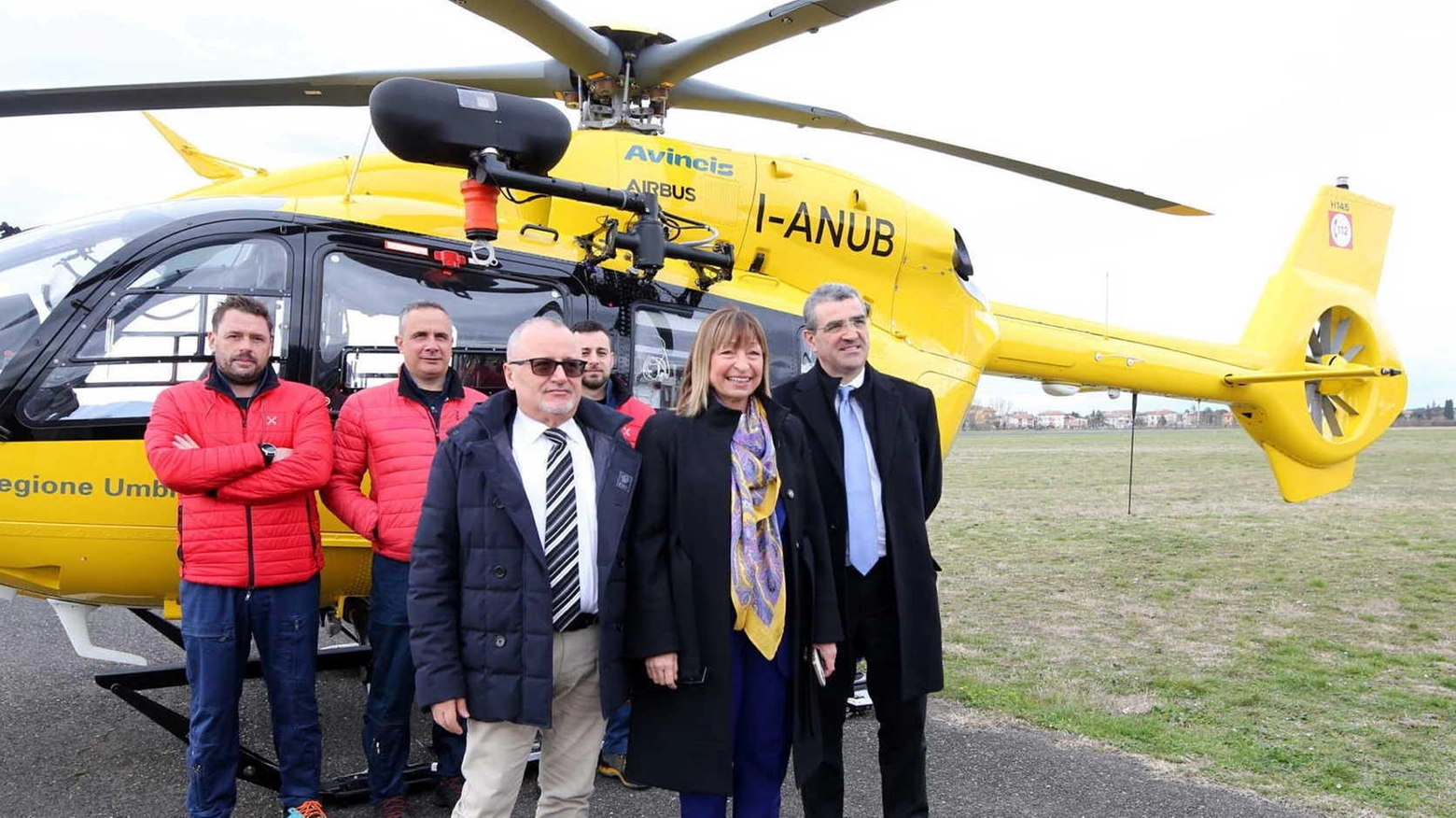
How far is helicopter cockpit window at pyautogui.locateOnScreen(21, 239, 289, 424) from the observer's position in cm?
362

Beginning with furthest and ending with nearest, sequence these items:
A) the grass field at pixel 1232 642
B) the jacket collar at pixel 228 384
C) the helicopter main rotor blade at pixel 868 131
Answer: the helicopter main rotor blade at pixel 868 131
the grass field at pixel 1232 642
the jacket collar at pixel 228 384

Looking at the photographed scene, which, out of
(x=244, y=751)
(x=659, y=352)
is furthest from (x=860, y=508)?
(x=244, y=751)

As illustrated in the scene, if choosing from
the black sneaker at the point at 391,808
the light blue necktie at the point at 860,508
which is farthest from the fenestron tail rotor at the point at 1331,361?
the black sneaker at the point at 391,808

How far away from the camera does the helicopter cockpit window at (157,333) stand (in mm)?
3621

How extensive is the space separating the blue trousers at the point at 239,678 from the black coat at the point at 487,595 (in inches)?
44.6

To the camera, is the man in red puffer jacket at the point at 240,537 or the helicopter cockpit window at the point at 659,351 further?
the helicopter cockpit window at the point at 659,351

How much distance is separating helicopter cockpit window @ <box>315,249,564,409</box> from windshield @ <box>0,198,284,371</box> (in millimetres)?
505

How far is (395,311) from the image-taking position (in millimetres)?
4109

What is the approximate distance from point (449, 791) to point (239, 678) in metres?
1.01

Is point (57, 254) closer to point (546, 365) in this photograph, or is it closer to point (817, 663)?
point (546, 365)

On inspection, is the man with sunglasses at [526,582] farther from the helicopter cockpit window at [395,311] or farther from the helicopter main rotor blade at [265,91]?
the helicopter main rotor blade at [265,91]

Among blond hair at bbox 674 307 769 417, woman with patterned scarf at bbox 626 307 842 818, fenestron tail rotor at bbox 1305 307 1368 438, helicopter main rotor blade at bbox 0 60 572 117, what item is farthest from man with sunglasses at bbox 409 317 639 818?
fenestron tail rotor at bbox 1305 307 1368 438

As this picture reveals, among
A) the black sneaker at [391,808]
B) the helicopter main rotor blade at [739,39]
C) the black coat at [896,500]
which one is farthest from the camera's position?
the helicopter main rotor blade at [739,39]

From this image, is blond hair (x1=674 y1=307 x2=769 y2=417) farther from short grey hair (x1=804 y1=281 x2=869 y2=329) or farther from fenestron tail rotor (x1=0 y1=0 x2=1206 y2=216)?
fenestron tail rotor (x1=0 y1=0 x2=1206 y2=216)
